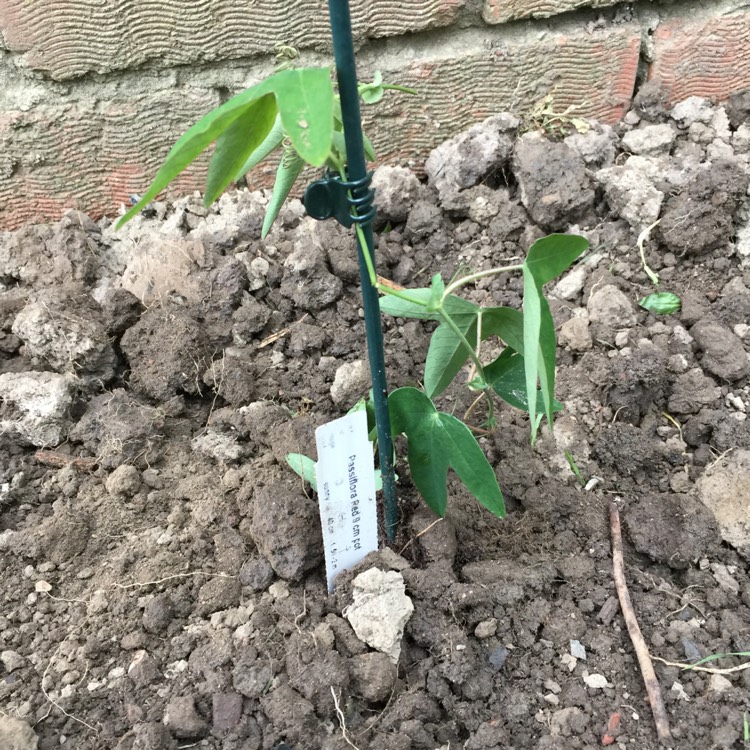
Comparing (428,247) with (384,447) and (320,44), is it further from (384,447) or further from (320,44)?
(384,447)

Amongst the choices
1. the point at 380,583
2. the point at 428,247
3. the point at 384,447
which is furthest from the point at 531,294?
the point at 428,247

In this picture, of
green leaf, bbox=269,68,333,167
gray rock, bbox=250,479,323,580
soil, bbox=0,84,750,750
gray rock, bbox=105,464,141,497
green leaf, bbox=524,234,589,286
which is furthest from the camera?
gray rock, bbox=105,464,141,497

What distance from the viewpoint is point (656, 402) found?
1296 millimetres

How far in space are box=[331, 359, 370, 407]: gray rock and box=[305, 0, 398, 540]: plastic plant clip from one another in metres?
0.31

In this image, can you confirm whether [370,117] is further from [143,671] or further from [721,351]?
[143,671]

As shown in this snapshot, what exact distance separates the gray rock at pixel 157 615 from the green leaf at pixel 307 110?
782 mm

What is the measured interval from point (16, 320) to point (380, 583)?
91 centimetres

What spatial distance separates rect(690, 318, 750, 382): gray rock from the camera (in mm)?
1286

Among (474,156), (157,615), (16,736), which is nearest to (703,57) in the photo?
(474,156)

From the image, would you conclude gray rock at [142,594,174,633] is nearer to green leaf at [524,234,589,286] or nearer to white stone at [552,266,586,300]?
green leaf at [524,234,589,286]

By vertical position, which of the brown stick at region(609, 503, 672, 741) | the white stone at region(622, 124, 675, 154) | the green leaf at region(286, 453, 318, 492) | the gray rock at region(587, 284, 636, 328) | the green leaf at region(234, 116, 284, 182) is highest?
the green leaf at region(234, 116, 284, 182)

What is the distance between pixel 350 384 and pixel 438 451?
39 centimetres

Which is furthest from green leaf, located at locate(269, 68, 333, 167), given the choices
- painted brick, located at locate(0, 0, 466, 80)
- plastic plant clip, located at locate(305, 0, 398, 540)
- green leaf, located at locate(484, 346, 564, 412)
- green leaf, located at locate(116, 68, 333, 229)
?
painted brick, located at locate(0, 0, 466, 80)

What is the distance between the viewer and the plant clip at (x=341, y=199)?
75 cm
